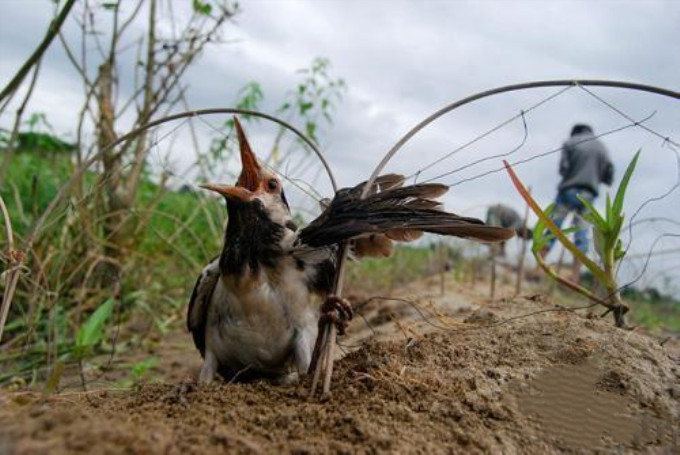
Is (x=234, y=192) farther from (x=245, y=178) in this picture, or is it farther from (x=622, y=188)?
(x=622, y=188)

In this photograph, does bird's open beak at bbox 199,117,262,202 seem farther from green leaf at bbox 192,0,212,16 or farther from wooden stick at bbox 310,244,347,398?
green leaf at bbox 192,0,212,16

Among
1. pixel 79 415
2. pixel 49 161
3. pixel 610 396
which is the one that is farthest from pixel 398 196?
pixel 49 161

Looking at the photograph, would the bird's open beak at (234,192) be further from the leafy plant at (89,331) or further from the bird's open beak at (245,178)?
the leafy plant at (89,331)

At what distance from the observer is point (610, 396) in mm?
2010

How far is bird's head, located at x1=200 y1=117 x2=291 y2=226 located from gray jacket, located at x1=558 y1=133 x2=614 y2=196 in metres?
7.30

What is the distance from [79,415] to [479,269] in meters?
8.03

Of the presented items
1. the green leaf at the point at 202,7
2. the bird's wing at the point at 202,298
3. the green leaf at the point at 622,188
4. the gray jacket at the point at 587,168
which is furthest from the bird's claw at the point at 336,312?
the gray jacket at the point at 587,168

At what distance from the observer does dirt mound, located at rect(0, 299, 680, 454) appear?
1411 mm

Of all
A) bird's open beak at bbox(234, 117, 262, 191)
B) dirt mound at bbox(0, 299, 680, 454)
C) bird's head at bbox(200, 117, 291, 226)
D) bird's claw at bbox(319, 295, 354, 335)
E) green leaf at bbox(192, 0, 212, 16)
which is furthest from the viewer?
green leaf at bbox(192, 0, 212, 16)

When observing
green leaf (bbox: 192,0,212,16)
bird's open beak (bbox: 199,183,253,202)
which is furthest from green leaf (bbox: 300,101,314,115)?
bird's open beak (bbox: 199,183,253,202)

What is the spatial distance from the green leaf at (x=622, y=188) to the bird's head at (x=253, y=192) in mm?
1453

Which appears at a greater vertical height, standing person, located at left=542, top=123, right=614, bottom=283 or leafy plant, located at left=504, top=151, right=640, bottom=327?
standing person, located at left=542, top=123, right=614, bottom=283

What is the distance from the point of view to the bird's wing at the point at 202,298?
3027 mm

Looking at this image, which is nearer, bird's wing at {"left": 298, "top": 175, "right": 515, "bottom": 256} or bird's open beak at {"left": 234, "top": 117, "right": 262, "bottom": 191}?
bird's wing at {"left": 298, "top": 175, "right": 515, "bottom": 256}
